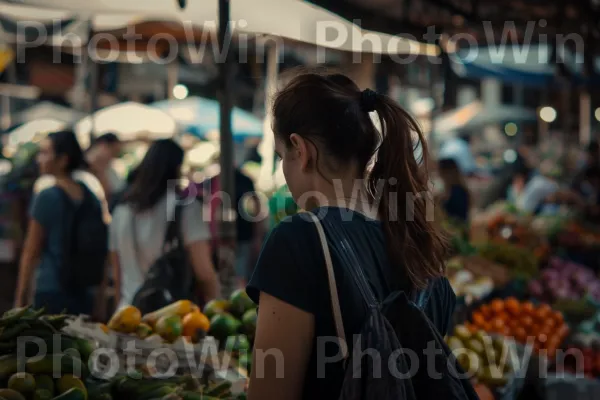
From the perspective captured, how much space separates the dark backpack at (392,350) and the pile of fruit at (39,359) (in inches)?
40.4

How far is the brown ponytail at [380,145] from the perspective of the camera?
228cm

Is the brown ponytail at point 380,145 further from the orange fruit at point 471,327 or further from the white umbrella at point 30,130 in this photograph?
the white umbrella at point 30,130

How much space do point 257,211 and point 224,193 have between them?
17.2 feet

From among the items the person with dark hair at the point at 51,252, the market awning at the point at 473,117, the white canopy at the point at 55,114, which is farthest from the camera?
the market awning at the point at 473,117

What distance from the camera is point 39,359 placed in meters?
2.80

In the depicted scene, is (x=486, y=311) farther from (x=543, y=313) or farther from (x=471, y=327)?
(x=471, y=327)

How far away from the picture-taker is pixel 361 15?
514 cm

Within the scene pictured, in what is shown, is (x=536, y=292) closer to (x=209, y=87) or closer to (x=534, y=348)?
(x=534, y=348)

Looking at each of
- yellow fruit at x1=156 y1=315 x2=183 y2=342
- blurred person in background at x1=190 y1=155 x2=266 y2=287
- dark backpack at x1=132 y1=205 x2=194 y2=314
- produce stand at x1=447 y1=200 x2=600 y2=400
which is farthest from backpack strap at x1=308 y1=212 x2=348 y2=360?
blurred person in background at x1=190 y1=155 x2=266 y2=287

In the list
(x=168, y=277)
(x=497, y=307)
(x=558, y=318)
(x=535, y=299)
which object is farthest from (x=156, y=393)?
(x=535, y=299)

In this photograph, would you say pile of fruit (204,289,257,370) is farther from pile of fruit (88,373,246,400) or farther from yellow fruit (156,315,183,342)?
pile of fruit (88,373,246,400)

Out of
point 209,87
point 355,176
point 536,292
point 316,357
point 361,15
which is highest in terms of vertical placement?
point 361,15

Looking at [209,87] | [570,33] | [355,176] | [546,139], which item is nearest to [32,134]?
[570,33]

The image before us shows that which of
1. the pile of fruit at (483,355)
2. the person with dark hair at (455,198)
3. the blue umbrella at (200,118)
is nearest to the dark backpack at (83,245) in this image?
the pile of fruit at (483,355)
